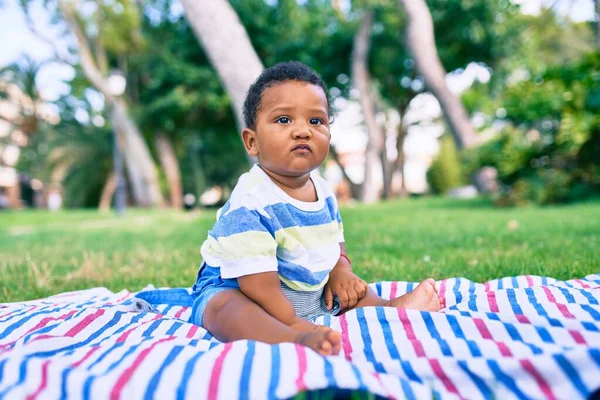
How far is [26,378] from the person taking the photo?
1.26 metres

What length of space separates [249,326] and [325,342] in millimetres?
343

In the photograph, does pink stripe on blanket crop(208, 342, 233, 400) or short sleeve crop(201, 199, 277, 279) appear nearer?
pink stripe on blanket crop(208, 342, 233, 400)

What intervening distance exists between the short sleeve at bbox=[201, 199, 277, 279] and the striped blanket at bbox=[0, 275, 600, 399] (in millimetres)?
287

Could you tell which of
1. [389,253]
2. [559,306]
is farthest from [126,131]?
[559,306]

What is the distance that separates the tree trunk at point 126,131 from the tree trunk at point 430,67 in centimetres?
935

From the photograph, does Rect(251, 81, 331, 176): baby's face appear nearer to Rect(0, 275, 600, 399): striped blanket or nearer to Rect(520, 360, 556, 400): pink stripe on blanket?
Rect(0, 275, 600, 399): striped blanket

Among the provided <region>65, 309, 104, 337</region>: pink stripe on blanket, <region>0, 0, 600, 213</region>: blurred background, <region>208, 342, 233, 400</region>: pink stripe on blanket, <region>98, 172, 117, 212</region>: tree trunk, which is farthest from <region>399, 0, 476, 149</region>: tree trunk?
<region>98, 172, 117, 212</region>: tree trunk

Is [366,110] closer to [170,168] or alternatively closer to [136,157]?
[136,157]

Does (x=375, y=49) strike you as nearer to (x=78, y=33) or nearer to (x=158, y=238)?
(x=78, y=33)

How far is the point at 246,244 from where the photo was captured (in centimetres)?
178

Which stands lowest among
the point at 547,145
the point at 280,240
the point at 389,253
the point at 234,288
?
the point at 389,253

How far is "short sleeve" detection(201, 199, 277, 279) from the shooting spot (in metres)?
1.77

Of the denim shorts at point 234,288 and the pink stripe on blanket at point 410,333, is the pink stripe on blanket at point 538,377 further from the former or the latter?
the denim shorts at point 234,288

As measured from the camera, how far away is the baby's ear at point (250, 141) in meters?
2.03
